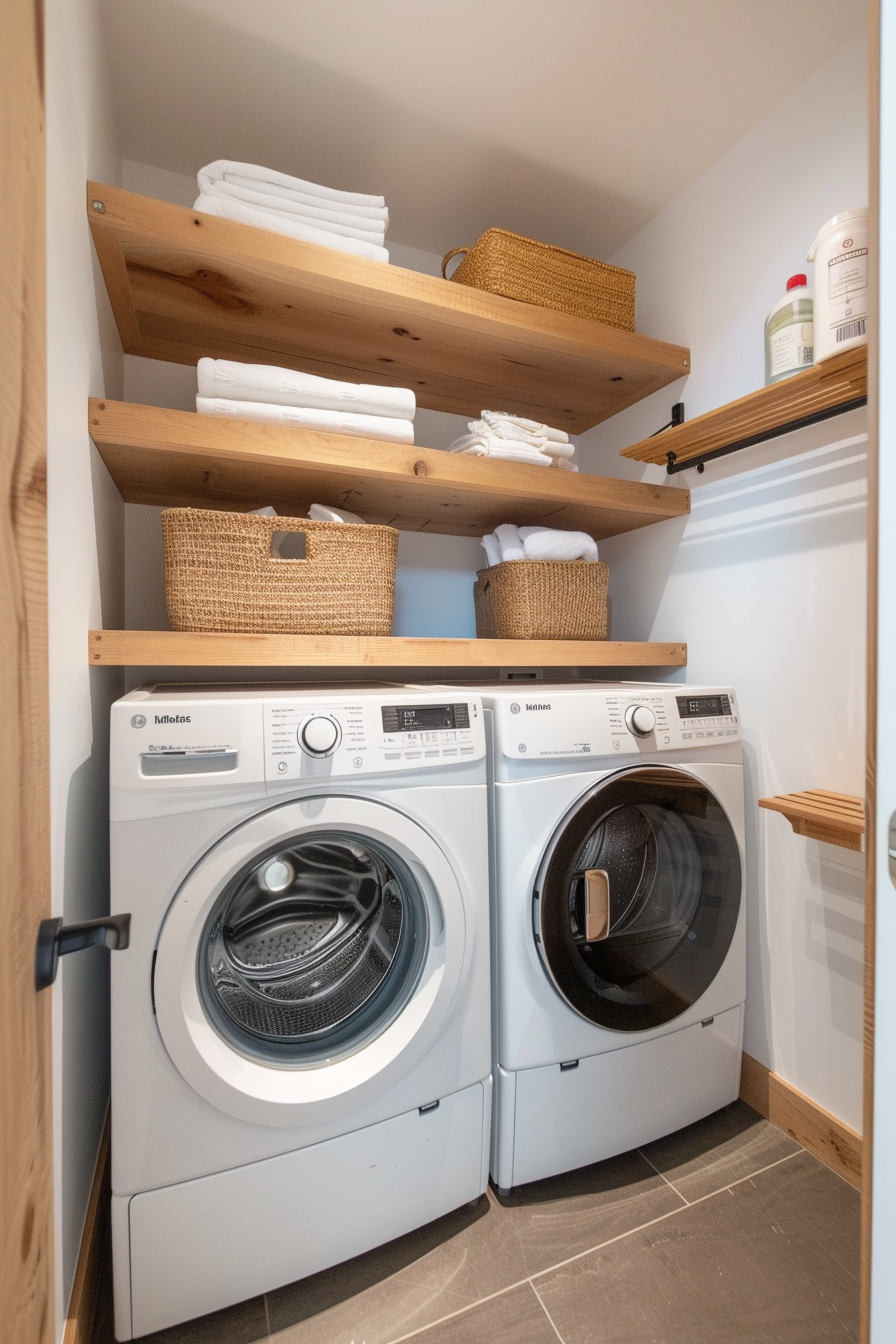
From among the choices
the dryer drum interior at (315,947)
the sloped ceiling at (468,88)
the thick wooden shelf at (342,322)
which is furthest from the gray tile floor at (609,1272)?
the sloped ceiling at (468,88)

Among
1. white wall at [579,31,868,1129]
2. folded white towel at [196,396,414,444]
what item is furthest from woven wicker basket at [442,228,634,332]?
folded white towel at [196,396,414,444]

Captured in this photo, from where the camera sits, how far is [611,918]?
48.7 inches

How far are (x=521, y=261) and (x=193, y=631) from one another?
1169 millimetres

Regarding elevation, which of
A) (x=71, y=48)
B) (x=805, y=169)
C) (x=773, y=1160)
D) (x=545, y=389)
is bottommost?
(x=773, y=1160)

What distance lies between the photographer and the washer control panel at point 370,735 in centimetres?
98

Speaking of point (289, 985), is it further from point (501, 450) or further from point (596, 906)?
point (501, 450)

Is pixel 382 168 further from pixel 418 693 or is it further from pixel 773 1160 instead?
pixel 773 1160

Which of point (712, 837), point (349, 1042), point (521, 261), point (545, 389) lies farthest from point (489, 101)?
point (349, 1042)

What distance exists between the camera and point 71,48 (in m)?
0.93

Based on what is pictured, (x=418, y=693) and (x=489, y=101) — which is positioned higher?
(x=489, y=101)

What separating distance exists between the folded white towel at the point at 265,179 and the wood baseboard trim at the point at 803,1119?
7.02ft

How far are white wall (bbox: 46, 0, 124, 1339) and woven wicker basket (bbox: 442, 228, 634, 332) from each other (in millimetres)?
815

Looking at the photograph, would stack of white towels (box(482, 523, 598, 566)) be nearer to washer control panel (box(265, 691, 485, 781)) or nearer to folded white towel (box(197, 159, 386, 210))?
washer control panel (box(265, 691, 485, 781))

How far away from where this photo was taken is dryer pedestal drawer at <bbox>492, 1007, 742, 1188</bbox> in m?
1.16
